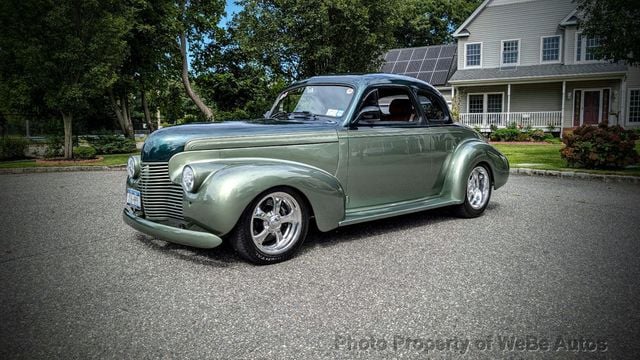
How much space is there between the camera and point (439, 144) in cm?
609

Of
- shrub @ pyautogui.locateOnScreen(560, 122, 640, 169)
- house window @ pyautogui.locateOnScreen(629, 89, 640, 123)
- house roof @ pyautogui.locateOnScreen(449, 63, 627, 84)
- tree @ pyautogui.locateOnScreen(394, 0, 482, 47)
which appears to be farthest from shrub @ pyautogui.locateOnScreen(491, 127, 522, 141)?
tree @ pyautogui.locateOnScreen(394, 0, 482, 47)

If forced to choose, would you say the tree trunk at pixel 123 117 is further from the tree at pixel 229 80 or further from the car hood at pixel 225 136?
the car hood at pixel 225 136

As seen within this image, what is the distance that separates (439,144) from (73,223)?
4.99 m

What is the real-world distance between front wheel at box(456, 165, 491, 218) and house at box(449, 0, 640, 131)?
21.0m

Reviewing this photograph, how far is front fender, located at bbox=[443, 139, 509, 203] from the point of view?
6.11 metres

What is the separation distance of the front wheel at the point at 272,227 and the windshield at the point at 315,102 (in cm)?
129

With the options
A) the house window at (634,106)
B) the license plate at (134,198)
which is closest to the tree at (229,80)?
the house window at (634,106)

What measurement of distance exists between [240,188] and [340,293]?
1.25m

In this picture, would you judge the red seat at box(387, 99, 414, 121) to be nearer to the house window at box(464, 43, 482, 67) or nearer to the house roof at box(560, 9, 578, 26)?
the house roof at box(560, 9, 578, 26)

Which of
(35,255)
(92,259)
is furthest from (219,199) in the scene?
(35,255)

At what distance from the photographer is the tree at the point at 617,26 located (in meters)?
10.7

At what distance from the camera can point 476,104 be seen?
29266 millimetres

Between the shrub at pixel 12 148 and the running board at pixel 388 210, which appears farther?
the shrub at pixel 12 148

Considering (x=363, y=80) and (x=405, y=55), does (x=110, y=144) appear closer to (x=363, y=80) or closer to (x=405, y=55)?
(x=363, y=80)
